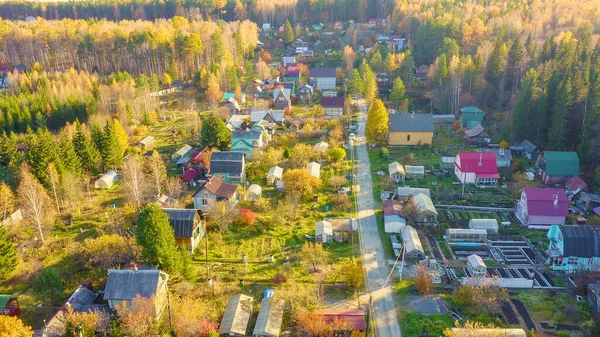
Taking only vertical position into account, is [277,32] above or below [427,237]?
above

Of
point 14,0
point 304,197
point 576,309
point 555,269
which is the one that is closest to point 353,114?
point 304,197

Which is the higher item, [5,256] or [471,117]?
[5,256]

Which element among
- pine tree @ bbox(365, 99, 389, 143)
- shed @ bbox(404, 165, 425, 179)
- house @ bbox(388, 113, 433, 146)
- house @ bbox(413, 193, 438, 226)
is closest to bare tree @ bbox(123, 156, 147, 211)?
house @ bbox(413, 193, 438, 226)

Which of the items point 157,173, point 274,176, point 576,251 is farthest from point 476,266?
point 157,173

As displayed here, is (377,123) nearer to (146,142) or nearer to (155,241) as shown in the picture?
(146,142)

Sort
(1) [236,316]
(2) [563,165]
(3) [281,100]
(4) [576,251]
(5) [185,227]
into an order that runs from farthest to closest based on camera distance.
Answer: (3) [281,100]
(2) [563,165]
(5) [185,227]
(4) [576,251]
(1) [236,316]

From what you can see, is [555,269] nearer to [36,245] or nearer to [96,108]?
[36,245]

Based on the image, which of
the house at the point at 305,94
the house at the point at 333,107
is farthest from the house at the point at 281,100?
the house at the point at 333,107
